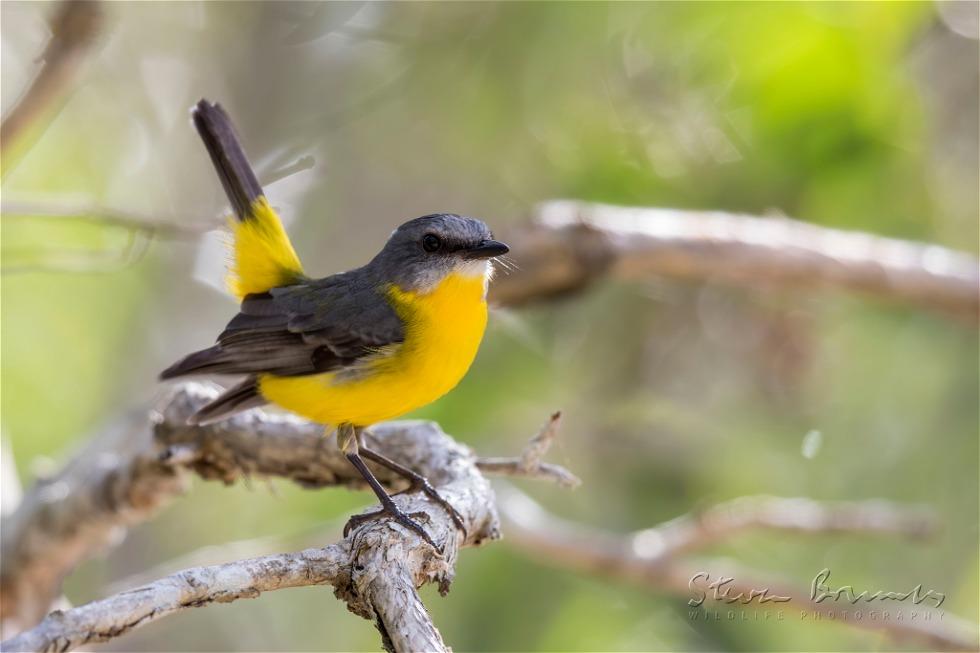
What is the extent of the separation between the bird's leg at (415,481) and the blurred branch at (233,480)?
0.03m

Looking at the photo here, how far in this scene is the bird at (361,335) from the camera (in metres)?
3.39

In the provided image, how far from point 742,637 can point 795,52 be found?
3.03 metres

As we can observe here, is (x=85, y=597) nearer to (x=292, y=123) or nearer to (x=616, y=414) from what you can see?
(x=292, y=123)

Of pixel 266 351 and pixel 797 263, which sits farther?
pixel 797 263

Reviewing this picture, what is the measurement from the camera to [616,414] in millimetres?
5598

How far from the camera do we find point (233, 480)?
3785 millimetres

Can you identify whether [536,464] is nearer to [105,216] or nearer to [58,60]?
[105,216]

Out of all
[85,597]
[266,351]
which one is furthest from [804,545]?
[85,597]

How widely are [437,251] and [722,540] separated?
74.1 inches

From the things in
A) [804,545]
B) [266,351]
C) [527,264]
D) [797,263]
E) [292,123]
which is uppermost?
[292,123]

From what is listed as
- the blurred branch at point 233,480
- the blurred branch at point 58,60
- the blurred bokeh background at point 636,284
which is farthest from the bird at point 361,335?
the blurred bokeh background at point 636,284

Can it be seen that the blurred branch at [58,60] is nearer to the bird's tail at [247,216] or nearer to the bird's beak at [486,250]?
the bird's tail at [247,216]

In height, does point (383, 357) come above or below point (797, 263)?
below

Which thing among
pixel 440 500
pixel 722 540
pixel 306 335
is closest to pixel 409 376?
pixel 306 335
